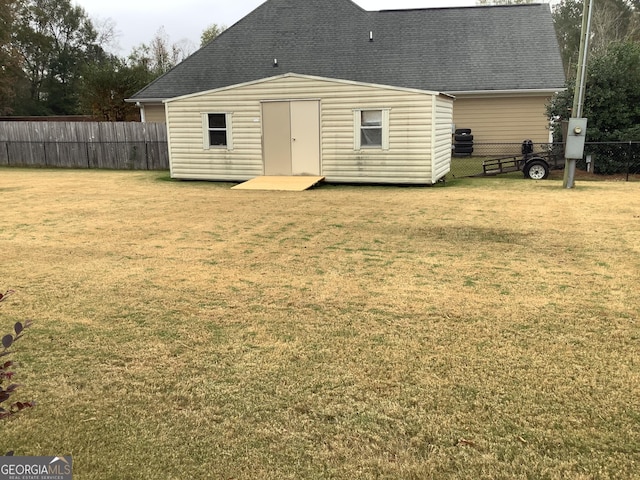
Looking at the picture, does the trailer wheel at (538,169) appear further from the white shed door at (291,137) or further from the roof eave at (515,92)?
the white shed door at (291,137)

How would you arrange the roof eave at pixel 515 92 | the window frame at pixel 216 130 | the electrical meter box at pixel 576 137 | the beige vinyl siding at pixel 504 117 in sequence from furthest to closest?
the beige vinyl siding at pixel 504 117, the roof eave at pixel 515 92, the window frame at pixel 216 130, the electrical meter box at pixel 576 137

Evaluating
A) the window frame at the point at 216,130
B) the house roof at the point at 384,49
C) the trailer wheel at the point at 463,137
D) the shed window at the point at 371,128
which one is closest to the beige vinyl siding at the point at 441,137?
the shed window at the point at 371,128

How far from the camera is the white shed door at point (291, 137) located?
13.4 m

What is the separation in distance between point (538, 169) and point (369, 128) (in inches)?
198

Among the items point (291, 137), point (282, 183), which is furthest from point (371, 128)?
point (282, 183)

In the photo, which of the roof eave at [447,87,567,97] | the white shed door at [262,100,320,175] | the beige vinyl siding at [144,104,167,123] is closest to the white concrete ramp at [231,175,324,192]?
the white shed door at [262,100,320,175]

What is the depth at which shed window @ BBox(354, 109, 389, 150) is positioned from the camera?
12836 millimetres

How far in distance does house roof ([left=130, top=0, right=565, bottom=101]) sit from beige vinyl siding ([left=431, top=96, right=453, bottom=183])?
5.19m

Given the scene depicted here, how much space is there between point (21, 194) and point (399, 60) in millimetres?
13994

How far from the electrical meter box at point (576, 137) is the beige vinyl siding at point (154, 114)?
52.0ft

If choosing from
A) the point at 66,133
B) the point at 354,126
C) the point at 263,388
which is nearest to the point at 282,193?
the point at 354,126

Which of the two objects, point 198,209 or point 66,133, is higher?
point 66,133

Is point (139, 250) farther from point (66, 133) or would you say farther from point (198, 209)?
point (66, 133)

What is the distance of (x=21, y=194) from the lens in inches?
492
